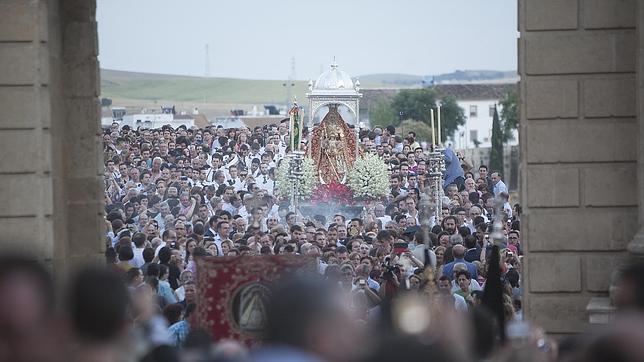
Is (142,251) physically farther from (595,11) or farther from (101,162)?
(595,11)

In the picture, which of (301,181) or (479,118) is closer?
(301,181)

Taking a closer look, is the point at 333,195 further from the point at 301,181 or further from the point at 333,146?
the point at 333,146

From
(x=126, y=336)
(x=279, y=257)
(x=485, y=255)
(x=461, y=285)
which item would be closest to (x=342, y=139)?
(x=485, y=255)

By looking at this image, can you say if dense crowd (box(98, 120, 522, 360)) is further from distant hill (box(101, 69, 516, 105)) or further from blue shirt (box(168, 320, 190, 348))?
distant hill (box(101, 69, 516, 105))

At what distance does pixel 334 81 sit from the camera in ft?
142

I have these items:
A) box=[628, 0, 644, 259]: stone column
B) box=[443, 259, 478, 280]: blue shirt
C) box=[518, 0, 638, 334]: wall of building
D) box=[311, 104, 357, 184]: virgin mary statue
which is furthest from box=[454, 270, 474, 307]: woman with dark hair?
box=[311, 104, 357, 184]: virgin mary statue

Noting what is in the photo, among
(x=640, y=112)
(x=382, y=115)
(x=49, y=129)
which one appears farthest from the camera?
(x=382, y=115)

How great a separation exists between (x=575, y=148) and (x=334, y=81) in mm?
26796

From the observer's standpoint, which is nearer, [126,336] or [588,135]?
[126,336]

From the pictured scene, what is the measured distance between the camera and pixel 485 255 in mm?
23625

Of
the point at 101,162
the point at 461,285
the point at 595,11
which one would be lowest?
the point at 461,285

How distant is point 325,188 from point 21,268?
1222 inches

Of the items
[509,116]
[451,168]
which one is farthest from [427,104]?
[451,168]

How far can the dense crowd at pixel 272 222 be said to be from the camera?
20531mm
